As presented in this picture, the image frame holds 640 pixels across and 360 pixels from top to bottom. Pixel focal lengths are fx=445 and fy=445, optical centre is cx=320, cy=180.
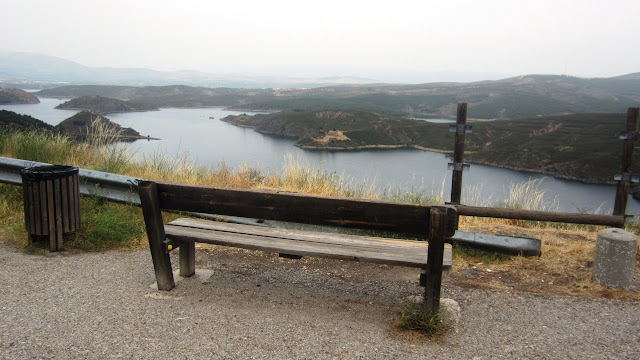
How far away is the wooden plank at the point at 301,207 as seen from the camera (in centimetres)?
277

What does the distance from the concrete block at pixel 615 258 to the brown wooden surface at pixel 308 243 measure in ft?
4.87

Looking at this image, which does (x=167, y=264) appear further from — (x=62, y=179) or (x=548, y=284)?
(x=548, y=284)

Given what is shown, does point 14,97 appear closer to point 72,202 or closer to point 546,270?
point 72,202

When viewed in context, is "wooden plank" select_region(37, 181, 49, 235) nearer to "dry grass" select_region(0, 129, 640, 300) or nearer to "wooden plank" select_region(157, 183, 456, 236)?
"dry grass" select_region(0, 129, 640, 300)

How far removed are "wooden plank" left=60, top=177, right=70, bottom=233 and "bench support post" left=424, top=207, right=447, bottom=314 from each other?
11.3 feet

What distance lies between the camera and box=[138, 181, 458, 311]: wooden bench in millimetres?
2773

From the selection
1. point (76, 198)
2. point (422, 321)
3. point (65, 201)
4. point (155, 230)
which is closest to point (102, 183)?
point (76, 198)

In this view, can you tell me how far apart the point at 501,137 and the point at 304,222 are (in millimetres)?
29575

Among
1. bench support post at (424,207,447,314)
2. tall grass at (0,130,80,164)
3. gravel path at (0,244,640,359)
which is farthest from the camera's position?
tall grass at (0,130,80,164)

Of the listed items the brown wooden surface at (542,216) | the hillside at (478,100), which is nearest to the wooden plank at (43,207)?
the brown wooden surface at (542,216)

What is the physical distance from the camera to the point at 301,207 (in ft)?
9.62

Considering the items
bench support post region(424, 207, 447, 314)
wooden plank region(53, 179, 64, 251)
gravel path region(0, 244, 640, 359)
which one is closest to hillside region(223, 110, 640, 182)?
gravel path region(0, 244, 640, 359)

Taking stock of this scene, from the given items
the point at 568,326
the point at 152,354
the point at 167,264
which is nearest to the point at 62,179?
the point at 167,264

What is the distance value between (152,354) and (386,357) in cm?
132
